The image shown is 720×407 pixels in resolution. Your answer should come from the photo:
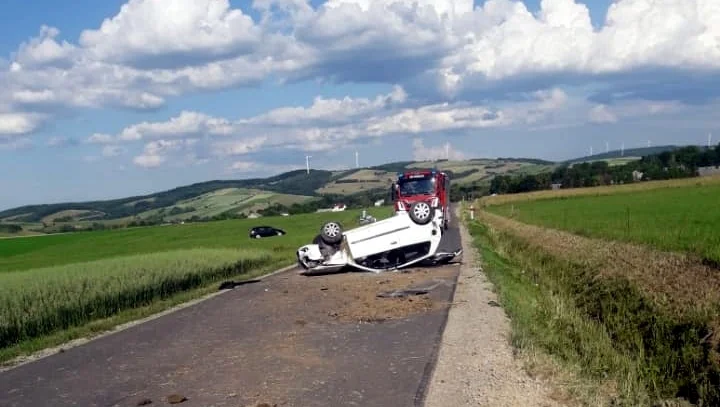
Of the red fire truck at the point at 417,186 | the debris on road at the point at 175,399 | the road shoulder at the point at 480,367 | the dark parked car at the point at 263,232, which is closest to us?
the road shoulder at the point at 480,367

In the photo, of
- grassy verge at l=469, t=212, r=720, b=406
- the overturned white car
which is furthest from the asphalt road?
the overturned white car

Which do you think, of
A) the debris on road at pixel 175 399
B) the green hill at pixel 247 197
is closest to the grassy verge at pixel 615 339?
the debris on road at pixel 175 399

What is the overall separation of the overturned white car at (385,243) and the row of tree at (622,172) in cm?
7944

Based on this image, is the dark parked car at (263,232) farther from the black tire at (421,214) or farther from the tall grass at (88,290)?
the black tire at (421,214)

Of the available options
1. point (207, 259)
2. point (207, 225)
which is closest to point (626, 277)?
point (207, 259)

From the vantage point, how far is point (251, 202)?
13025 centimetres

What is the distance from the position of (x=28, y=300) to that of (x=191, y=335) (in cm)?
445

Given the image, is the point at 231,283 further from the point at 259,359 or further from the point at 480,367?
the point at 480,367

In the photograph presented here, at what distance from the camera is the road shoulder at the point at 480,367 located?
7.39m

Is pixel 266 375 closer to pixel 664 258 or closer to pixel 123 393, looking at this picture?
pixel 123 393

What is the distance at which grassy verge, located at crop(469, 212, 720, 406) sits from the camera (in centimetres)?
887

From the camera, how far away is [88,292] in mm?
16031


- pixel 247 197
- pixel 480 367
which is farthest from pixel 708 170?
pixel 480 367

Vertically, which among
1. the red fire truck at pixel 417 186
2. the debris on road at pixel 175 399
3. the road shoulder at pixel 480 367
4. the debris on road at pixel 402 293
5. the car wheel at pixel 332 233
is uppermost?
the red fire truck at pixel 417 186
